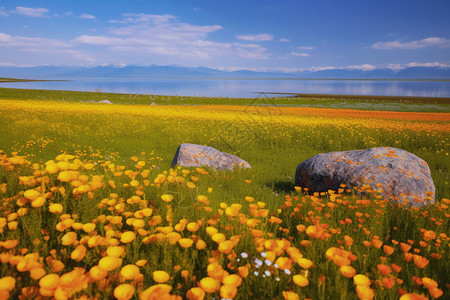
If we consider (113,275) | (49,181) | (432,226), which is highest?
(49,181)

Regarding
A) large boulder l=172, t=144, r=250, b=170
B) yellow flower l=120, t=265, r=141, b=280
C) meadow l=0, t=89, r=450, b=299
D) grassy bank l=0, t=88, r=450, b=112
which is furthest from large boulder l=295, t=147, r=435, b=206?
grassy bank l=0, t=88, r=450, b=112

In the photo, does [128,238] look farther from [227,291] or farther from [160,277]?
[227,291]

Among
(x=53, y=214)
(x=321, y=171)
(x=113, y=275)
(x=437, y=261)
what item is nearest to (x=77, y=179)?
(x=53, y=214)

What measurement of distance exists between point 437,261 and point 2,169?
541cm

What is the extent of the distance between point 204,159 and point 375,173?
510cm

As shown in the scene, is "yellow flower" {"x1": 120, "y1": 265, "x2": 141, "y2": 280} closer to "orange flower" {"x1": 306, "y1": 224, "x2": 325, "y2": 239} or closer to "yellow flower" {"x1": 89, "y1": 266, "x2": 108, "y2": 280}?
"yellow flower" {"x1": 89, "y1": 266, "x2": 108, "y2": 280}

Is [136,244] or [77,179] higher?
[77,179]

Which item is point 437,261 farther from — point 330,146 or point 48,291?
point 330,146

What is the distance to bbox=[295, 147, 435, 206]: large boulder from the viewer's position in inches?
217

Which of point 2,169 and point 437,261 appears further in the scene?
point 2,169

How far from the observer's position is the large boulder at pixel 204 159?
27.3 feet

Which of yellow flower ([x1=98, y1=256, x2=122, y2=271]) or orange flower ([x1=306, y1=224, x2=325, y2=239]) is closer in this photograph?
yellow flower ([x1=98, y1=256, x2=122, y2=271])

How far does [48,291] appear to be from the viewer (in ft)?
4.17

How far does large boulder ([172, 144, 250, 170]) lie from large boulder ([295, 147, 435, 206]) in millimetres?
2537
